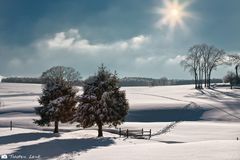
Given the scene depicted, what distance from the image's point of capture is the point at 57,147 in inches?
1217

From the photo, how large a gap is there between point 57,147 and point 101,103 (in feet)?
37.2

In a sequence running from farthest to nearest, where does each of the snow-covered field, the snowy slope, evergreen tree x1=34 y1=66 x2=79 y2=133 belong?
evergreen tree x1=34 y1=66 x2=79 y2=133
the snow-covered field
the snowy slope

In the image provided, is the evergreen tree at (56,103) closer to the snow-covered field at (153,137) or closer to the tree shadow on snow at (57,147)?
the snow-covered field at (153,137)

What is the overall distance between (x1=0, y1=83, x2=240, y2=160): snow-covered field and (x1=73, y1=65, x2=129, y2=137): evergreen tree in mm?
2125

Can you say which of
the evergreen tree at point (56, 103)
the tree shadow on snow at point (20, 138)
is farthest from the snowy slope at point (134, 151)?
the evergreen tree at point (56, 103)

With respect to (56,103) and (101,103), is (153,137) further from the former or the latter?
(56,103)

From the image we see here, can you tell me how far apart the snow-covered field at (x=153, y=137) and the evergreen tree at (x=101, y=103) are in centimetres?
212

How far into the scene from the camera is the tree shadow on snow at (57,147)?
2778 cm

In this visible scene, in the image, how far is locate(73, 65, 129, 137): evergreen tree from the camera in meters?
41.3

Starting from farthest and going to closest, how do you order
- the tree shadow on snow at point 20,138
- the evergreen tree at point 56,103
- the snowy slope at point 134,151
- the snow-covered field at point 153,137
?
the evergreen tree at point 56,103
the tree shadow on snow at point 20,138
the snow-covered field at point 153,137
the snowy slope at point 134,151

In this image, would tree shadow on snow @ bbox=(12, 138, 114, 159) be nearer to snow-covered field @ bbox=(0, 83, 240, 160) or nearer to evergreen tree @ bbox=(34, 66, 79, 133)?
snow-covered field @ bbox=(0, 83, 240, 160)

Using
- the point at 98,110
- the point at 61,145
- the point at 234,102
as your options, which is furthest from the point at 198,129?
the point at 234,102

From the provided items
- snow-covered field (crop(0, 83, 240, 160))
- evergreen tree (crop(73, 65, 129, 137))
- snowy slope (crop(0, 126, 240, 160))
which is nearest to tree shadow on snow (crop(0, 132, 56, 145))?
snow-covered field (crop(0, 83, 240, 160))

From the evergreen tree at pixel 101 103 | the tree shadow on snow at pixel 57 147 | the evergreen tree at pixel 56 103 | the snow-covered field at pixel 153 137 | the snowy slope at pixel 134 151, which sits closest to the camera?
the snowy slope at pixel 134 151
